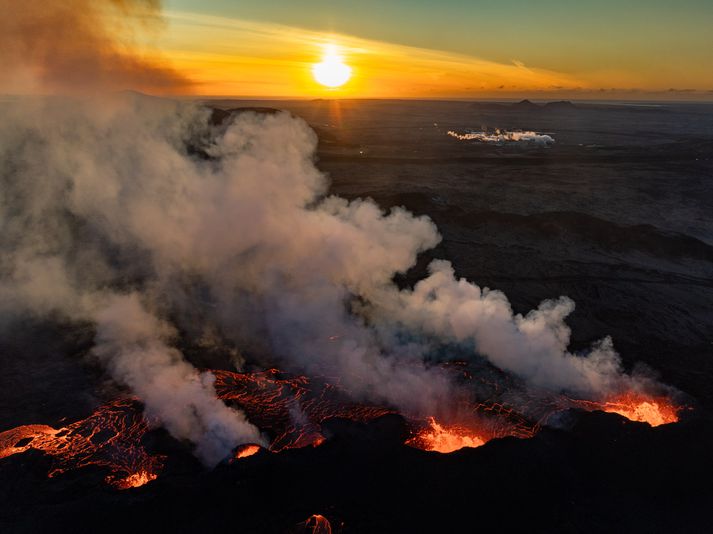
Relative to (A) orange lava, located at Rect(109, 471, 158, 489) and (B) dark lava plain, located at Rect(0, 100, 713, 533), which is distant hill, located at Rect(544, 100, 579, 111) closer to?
(B) dark lava plain, located at Rect(0, 100, 713, 533)

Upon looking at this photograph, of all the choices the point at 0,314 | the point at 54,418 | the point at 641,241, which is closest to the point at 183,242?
the point at 0,314

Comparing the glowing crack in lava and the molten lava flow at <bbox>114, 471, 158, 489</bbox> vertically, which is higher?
the glowing crack in lava

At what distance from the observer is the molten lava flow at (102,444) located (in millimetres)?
9156

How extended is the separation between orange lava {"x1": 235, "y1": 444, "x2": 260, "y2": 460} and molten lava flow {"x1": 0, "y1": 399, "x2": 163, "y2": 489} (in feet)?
5.64

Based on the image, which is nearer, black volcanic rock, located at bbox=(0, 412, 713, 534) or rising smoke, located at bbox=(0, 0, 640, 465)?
black volcanic rock, located at bbox=(0, 412, 713, 534)

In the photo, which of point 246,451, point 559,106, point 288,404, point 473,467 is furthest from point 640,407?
point 559,106

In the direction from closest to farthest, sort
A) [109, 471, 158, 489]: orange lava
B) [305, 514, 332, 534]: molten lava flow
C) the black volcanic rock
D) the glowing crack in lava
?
1. [305, 514, 332, 534]: molten lava flow
2. the black volcanic rock
3. [109, 471, 158, 489]: orange lava
4. the glowing crack in lava

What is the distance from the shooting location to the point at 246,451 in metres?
9.42

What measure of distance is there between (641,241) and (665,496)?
19.4 metres

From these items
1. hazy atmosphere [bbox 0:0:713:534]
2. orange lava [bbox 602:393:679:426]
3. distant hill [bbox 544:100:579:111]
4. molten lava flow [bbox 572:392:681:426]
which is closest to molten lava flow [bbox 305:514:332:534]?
hazy atmosphere [bbox 0:0:713:534]

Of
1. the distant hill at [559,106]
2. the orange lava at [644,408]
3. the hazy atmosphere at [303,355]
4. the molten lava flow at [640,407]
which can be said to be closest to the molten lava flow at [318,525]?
the hazy atmosphere at [303,355]

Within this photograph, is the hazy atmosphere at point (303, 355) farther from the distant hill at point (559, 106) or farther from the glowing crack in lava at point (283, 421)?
the distant hill at point (559, 106)

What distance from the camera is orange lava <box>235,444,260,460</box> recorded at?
367 inches

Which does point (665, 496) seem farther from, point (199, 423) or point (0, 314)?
point (0, 314)
